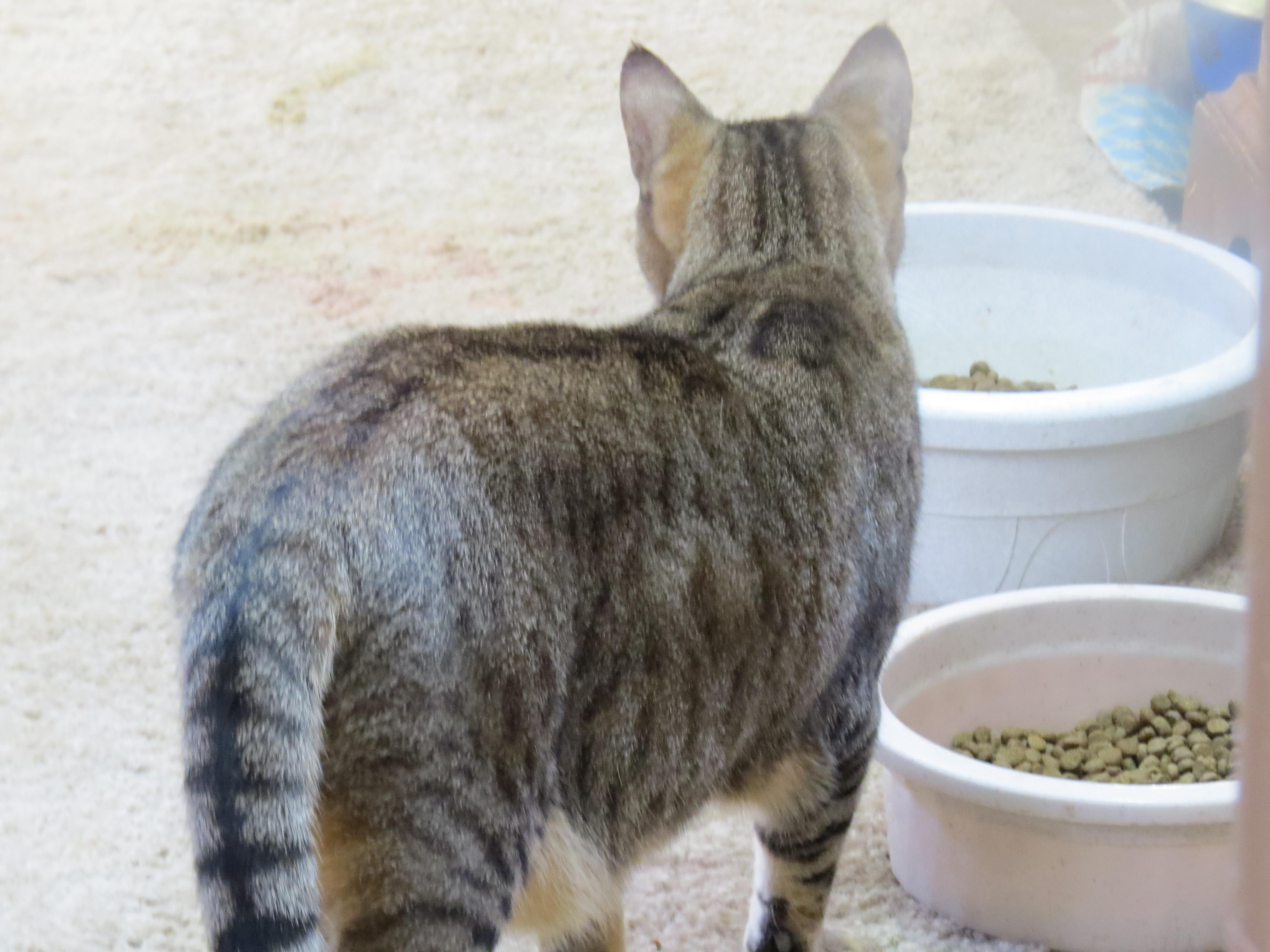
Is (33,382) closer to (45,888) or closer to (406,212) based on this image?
(406,212)

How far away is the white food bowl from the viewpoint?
200cm

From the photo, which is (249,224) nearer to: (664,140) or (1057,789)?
(664,140)

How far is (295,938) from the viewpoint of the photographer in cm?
81

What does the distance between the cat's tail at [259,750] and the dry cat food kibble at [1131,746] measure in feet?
3.42

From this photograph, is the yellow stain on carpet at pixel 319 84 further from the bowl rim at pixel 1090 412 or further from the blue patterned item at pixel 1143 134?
the bowl rim at pixel 1090 412

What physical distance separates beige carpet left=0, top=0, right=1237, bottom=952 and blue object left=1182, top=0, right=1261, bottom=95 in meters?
0.36

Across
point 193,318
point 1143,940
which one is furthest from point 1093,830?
point 193,318

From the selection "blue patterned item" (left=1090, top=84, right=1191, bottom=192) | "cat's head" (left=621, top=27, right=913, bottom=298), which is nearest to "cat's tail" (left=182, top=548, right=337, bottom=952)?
"cat's head" (left=621, top=27, right=913, bottom=298)

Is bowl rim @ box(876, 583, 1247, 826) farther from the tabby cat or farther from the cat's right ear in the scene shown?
the cat's right ear

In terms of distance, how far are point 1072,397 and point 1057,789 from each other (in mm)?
730

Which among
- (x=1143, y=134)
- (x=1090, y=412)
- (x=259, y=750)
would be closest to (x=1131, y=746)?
(x=1090, y=412)

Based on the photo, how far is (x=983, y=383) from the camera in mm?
2381

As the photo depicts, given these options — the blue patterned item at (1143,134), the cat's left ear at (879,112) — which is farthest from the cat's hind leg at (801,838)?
the blue patterned item at (1143,134)

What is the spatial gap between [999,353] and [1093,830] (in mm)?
1256
